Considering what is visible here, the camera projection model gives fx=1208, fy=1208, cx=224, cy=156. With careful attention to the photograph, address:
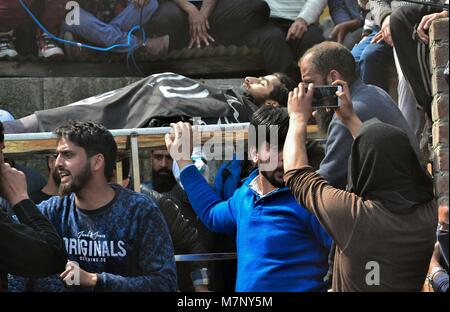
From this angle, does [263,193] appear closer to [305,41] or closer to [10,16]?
[305,41]

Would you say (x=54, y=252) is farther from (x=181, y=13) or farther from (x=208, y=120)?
(x=181, y=13)

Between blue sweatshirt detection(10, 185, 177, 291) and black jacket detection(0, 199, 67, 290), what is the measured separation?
0.33m

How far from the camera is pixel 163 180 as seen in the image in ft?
24.4

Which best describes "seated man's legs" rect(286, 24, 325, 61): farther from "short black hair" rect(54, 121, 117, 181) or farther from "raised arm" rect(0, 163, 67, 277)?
"raised arm" rect(0, 163, 67, 277)

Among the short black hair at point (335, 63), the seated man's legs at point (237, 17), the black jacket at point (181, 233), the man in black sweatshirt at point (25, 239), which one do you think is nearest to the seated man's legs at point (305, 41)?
the seated man's legs at point (237, 17)

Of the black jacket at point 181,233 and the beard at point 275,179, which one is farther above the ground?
the beard at point 275,179

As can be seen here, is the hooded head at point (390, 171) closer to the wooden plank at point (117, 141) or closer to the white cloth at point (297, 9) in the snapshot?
the wooden plank at point (117, 141)

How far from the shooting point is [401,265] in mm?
5383

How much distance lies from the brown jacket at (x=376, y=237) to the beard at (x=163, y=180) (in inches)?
82.3

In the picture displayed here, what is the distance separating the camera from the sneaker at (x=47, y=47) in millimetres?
8539

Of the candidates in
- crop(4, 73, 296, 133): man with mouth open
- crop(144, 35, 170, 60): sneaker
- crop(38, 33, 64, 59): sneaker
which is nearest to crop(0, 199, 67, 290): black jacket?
crop(4, 73, 296, 133): man with mouth open

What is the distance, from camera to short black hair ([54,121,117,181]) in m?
6.31
